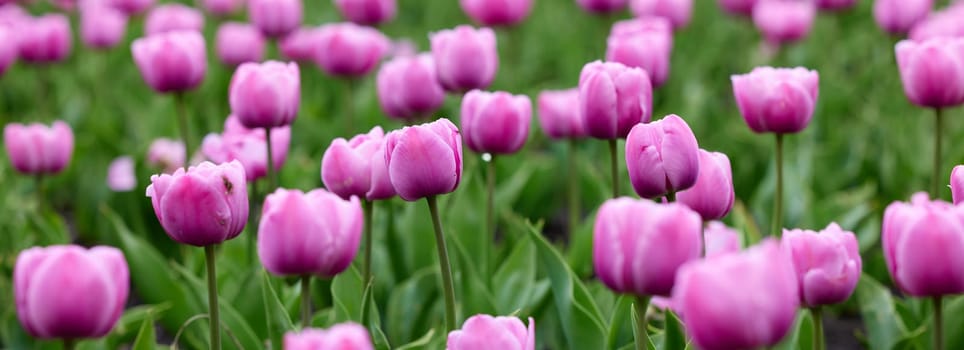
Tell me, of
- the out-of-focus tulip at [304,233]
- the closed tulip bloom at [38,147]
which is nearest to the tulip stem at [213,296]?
the out-of-focus tulip at [304,233]

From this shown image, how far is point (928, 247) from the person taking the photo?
4.42 ft

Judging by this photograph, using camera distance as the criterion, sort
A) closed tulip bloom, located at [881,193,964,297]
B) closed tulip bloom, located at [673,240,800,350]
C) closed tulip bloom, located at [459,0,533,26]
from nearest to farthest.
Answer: closed tulip bloom, located at [673,240,800,350]
closed tulip bloom, located at [881,193,964,297]
closed tulip bloom, located at [459,0,533,26]

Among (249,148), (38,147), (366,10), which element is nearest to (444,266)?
(249,148)

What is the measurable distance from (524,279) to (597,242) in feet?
3.33

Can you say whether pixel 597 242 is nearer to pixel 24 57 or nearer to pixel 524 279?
pixel 524 279

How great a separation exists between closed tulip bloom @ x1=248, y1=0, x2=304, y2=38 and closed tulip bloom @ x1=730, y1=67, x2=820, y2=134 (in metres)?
1.93

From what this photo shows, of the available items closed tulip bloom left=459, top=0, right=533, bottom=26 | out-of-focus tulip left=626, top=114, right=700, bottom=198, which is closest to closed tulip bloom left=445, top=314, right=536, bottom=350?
out-of-focus tulip left=626, top=114, right=700, bottom=198

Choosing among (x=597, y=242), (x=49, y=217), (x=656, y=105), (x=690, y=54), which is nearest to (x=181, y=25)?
(x=49, y=217)

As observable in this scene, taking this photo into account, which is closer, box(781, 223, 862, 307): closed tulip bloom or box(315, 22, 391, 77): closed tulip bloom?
box(781, 223, 862, 307): closed tulip bloom

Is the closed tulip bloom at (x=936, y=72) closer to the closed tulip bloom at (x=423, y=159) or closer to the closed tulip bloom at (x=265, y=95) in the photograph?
the closed tulip bloom at (x=423, y=159)

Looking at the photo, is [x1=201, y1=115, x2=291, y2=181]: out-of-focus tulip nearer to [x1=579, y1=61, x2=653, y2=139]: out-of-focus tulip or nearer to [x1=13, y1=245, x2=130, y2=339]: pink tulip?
[x1=579, y1=61, x2=653, y2=139]: out-of-focus tulip

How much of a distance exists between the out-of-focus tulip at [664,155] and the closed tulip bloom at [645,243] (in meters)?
0.31

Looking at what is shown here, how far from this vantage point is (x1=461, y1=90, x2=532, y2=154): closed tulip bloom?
82.0 inches

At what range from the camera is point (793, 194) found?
293 centimetres
